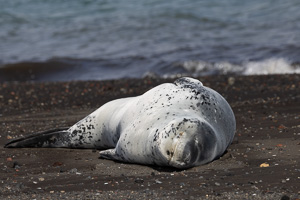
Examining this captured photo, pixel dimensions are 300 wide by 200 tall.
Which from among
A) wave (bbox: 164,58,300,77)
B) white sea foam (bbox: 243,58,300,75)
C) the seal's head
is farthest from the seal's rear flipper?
white sea foam (bbox: 243,58,300,75)

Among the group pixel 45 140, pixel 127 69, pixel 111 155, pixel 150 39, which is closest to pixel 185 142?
pixel 111 155

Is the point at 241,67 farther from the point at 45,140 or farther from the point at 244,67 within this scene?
the point at 45,140

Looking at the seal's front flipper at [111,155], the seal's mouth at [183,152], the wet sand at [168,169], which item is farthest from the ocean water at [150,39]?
the seal's mouth at [183,152]

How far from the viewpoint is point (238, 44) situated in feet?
45.2

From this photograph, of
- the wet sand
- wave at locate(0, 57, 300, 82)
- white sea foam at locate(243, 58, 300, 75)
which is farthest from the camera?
wave at locate(0, 57, 300, 82)

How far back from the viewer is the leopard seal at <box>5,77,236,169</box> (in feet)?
14.6

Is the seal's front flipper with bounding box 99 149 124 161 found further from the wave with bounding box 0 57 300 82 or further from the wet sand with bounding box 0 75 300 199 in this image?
the wave with bounding box 0 57 300 82

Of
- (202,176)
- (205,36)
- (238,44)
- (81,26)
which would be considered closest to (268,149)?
(202,176)

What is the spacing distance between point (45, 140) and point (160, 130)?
1.68 meters

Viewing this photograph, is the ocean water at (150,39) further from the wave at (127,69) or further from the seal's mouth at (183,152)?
the seal's mouth at (183,152)

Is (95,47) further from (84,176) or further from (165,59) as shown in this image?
(84,176)

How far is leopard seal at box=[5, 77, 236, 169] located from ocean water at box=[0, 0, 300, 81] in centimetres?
597

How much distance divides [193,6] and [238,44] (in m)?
5.53

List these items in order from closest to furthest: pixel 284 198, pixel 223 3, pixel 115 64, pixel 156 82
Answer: pixel 284 198
pixel 156 82
pixel 115 64
pixel 223 3
